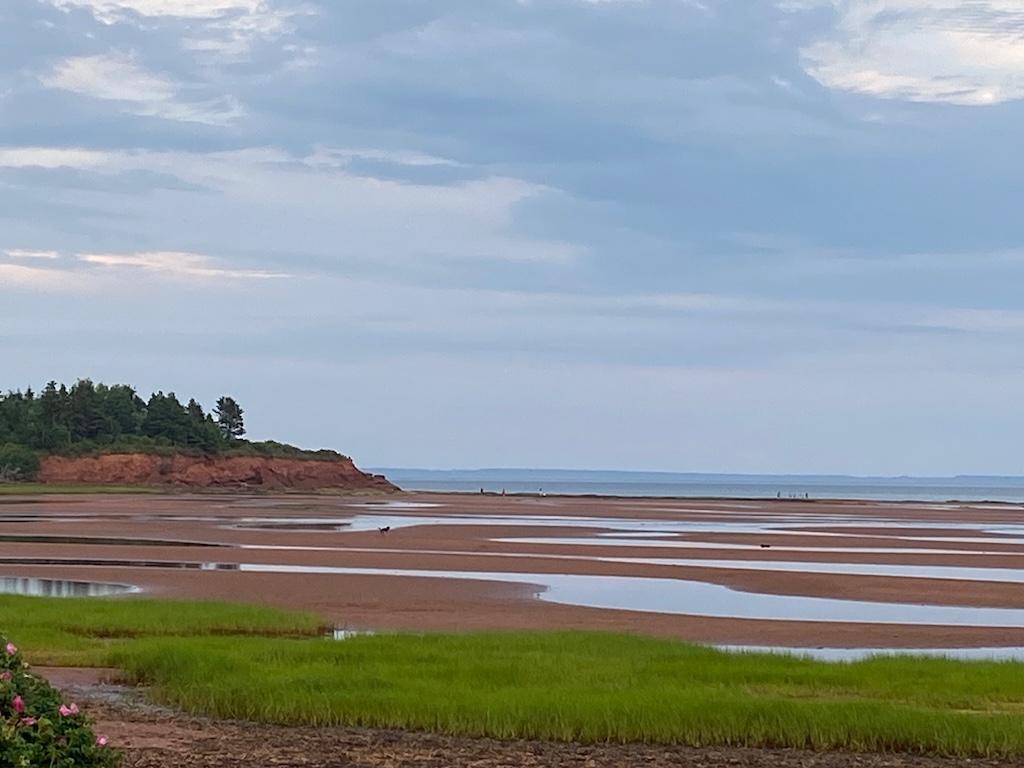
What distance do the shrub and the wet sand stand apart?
31594 mm

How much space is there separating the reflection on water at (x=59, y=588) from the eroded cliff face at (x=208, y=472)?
86.6m

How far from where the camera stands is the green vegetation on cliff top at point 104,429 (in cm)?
12000

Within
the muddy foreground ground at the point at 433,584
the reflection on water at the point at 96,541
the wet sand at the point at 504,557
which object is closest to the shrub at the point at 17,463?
the wet sand at the point at 504,557

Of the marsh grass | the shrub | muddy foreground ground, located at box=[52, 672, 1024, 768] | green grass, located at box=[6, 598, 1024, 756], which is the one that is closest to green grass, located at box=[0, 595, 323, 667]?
green grass, located at box=[6, 598, 1024, 756]

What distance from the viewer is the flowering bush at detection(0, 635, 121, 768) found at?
9.10 metres

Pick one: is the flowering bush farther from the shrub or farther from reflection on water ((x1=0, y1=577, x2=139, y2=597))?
the shrub

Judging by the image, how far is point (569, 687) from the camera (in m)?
16.5

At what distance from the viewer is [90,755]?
30.9 ft

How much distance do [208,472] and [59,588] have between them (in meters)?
97.2

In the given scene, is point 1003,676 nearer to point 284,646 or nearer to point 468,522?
point 284,646

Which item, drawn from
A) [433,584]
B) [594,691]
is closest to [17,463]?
[433,584]

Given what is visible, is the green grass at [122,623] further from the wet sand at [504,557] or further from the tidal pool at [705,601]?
the tidal pool at [705,601]

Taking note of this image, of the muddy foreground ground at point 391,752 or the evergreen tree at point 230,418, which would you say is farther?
the evergreen tree at point 230,418

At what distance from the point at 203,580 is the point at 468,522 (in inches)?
1422
